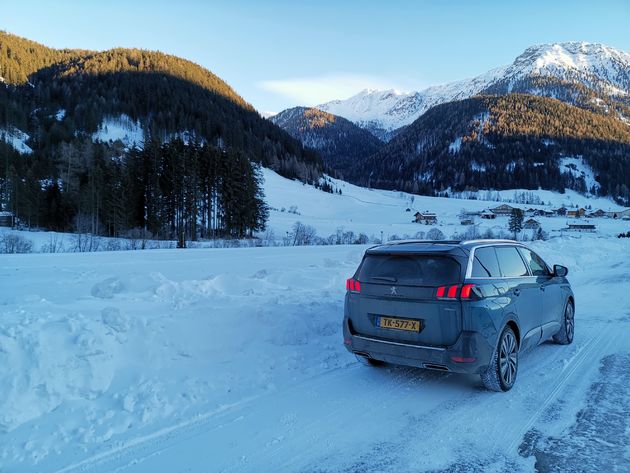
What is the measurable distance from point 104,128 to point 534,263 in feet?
412

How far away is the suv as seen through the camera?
4.58 meters

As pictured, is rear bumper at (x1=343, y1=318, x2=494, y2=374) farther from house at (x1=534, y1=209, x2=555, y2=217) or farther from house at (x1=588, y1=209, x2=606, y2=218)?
house at (x1=588, y1=209, x2=606, y2=218)

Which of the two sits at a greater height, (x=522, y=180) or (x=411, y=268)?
(x=522, y=180)

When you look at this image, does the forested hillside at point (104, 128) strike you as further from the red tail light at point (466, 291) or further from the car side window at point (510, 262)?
the red tail light at point (466, 291)

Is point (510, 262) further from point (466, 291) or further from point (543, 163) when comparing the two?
point (543, 163)

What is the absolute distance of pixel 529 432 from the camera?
3949 millimetres

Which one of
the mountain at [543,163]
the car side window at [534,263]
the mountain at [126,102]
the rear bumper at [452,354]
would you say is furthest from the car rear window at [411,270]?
the mountain at [543,163]

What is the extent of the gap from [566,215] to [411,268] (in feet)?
474

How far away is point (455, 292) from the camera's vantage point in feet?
15.0

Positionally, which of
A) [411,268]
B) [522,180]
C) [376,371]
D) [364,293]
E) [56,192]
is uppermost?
[522,180]

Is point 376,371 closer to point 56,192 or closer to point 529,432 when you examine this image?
point 529,432

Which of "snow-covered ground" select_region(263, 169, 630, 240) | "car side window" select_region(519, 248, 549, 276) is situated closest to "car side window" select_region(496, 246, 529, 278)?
"car side window" select_region(519, 248, 549, 276)

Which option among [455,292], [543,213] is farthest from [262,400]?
[543,213]

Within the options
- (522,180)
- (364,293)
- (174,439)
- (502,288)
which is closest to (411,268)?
(364,293)
